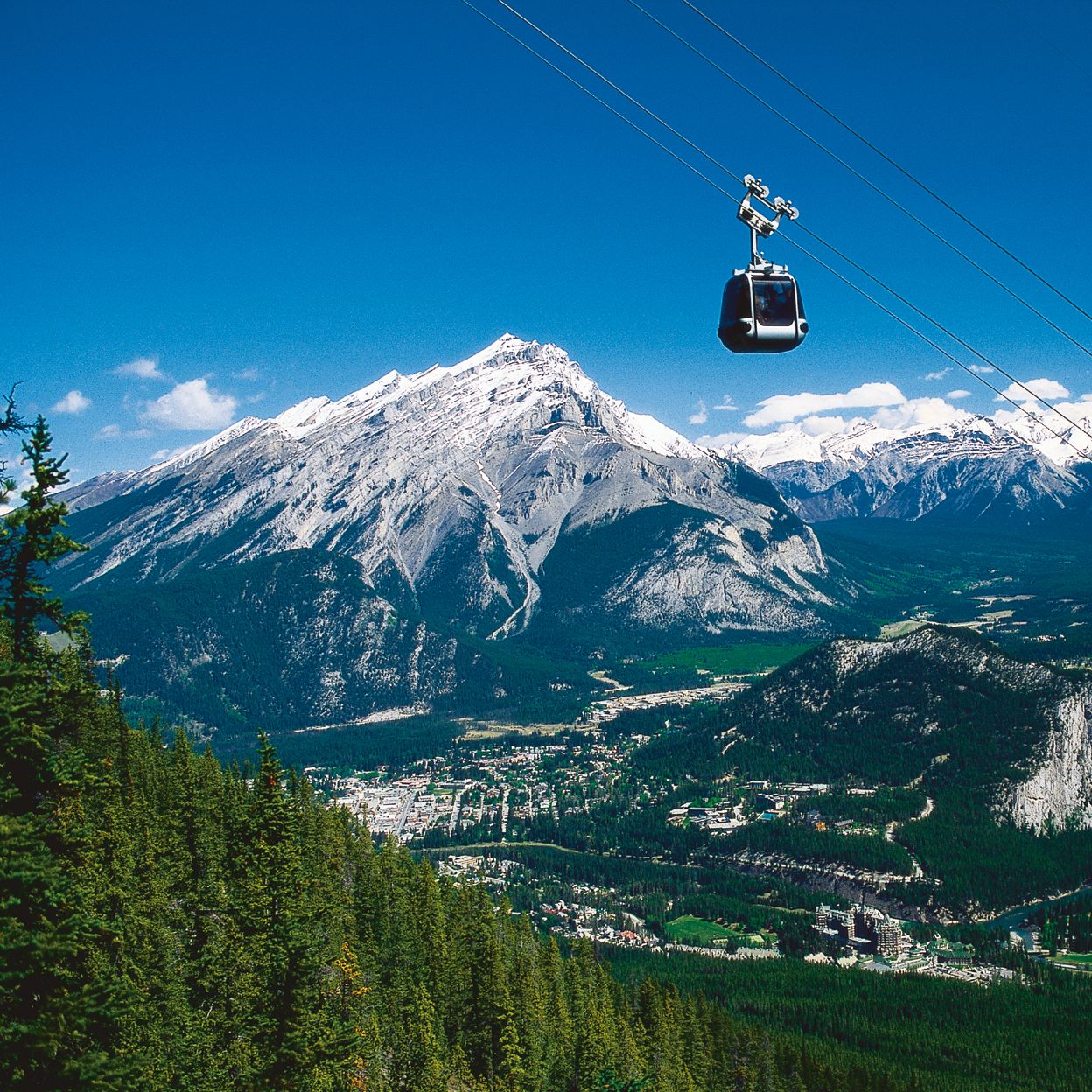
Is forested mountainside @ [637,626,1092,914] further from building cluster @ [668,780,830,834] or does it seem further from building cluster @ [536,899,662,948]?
building cluster @ [536,899,662,948]

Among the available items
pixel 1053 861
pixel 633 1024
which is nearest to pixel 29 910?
pixel 633 1024

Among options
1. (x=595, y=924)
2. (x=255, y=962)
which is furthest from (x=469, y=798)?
(x=255, y=962)

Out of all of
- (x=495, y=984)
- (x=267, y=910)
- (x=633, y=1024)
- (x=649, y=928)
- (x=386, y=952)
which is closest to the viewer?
(x=267, y=910)

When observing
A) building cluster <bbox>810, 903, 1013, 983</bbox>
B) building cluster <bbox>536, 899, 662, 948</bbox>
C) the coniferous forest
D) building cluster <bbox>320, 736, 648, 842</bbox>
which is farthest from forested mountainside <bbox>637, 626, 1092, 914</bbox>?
the coniferous forest

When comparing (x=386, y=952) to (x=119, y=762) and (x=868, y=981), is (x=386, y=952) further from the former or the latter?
(x=868, y=981)

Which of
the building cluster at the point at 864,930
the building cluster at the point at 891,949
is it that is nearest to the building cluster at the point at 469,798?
the building cluster at the point at 864,930
